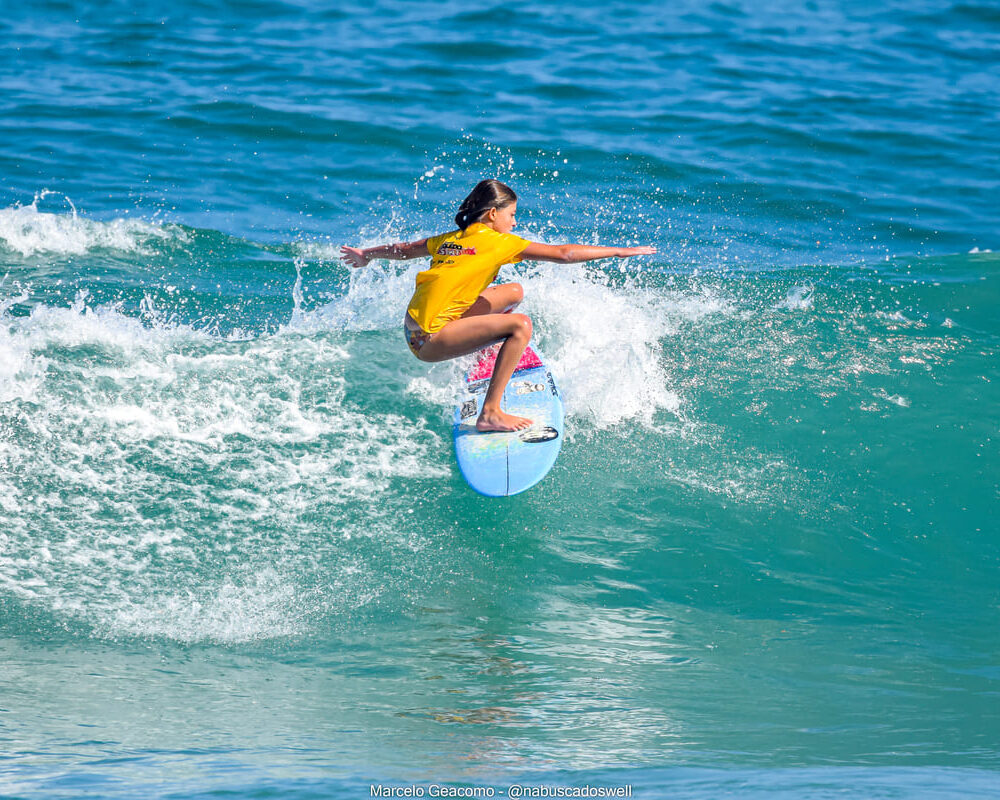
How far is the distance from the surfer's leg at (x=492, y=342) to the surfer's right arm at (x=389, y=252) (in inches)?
26.3

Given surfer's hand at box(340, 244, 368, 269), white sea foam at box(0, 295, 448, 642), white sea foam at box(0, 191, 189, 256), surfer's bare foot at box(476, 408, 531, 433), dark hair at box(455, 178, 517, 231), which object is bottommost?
white sea foam at box(0, 295, 448, 642)

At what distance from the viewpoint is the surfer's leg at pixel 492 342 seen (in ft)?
21.4

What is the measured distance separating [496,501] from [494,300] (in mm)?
1385

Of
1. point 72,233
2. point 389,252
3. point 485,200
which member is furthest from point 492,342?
point 72,233

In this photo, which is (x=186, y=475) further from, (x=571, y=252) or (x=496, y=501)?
(x=571, y=252)

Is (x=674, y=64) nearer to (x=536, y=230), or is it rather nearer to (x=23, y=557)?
(x=536, y=230)

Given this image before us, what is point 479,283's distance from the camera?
A: 261 inches

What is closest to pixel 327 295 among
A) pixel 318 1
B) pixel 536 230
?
pixel 536 230

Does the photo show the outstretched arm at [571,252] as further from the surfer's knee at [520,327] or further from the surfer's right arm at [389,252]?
the surfer's right arm at [389,252]

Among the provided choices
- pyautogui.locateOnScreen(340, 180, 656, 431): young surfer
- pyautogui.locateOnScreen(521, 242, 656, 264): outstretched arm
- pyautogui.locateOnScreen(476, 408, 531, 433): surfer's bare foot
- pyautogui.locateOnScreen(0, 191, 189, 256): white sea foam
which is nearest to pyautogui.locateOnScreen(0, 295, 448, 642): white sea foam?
pyautogui.locateOnScreen(476, 408, 531, 433): surfer's bare foot

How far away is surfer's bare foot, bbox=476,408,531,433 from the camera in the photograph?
267 inches

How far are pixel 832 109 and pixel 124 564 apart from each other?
1363 centimetres

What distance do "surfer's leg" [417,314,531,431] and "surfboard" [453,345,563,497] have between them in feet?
0.45

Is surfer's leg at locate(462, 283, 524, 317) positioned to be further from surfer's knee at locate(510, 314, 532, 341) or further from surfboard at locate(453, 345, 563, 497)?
surfboard at locate(453, 345, 563, 497)
